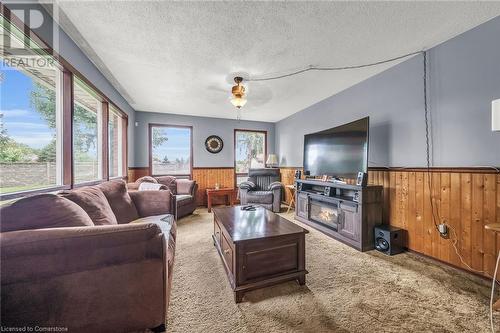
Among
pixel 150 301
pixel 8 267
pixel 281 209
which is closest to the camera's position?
pixel 8 267

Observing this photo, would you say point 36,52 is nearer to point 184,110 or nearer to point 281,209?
point 184,110

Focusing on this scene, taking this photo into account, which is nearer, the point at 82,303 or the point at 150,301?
the point at 82,303

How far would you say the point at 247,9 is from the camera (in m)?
1.66

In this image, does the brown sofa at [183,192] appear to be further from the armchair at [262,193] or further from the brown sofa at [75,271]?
the brown sofa at [75,271]

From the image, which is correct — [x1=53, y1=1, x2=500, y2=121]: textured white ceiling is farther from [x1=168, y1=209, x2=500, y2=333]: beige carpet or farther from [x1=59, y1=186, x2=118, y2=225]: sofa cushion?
[x1=168, y1=209, x2=500, y2=333]: beige carpet

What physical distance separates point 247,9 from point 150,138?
13.5 feet

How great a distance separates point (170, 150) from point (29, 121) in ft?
11.4

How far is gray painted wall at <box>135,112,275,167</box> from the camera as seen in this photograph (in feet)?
15.8

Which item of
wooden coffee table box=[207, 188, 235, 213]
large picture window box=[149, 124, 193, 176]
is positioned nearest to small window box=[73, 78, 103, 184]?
large picture window box=[149, 124, 193, 176]

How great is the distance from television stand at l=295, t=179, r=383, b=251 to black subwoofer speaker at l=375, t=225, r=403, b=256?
0.09m

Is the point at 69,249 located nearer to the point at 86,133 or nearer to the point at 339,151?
the point at 86,133

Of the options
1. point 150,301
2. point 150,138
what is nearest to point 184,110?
point 150,138

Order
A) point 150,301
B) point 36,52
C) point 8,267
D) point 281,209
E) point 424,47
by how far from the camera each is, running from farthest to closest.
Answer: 1. point 281,209
2. point 424,47
3. point 36,52
4. point 150,301
5. point 8,267

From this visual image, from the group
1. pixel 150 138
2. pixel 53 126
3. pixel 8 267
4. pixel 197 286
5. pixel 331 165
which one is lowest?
pixel 197 286
